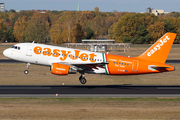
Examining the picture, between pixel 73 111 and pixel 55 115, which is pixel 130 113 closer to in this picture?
pixel 73 111

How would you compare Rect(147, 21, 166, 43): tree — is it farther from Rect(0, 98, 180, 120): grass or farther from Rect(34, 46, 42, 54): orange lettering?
Rect(0, 98, 180, 120): grass

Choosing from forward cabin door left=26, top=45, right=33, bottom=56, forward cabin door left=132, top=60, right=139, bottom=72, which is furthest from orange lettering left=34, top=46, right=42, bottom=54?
forward cabin door left=132, top=60, right=139, bottom=72

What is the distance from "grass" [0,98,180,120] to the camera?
81.9 ft

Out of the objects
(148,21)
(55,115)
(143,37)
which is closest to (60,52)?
(55,115)

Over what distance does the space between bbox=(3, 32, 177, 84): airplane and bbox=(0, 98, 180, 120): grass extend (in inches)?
315

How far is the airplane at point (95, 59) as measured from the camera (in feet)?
123

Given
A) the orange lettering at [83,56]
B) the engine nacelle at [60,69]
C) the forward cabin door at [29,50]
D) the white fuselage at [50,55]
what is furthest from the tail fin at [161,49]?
the forward cabin door at [29,50]

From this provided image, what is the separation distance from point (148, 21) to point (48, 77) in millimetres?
149689

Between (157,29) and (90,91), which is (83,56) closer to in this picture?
(90,91)

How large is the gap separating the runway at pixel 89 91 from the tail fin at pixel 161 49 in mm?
4186

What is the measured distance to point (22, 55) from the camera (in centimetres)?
3784

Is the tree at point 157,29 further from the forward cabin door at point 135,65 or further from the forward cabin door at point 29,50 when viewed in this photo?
the forward cabin door at point 29,50

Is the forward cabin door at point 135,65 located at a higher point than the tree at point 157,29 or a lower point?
lower

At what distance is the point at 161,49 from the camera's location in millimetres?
38031
